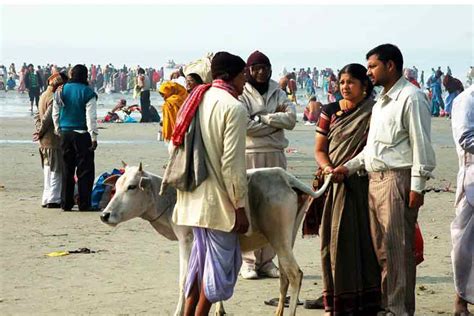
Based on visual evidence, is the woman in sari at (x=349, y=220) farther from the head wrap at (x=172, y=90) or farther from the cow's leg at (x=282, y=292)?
the head wrap at (x=172, y=90)

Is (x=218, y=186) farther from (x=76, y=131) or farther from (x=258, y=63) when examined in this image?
(x=76, y=131)

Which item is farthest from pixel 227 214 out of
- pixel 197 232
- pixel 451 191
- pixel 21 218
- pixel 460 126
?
pixel 451 191

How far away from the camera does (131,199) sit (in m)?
8.58

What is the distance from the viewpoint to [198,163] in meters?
7.36

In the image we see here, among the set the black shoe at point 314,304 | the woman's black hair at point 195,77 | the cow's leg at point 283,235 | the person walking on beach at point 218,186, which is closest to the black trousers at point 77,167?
the woman's black hair at point 195,77

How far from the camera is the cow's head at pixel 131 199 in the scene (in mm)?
8570

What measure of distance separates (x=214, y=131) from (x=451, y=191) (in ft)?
33.3

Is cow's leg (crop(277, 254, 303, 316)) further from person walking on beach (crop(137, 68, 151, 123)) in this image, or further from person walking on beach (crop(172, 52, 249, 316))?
person walking on beach (crop(137, 68, 151, 123))

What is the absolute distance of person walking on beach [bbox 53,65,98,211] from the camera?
1428 cm

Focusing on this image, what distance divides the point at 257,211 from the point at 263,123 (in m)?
1.78

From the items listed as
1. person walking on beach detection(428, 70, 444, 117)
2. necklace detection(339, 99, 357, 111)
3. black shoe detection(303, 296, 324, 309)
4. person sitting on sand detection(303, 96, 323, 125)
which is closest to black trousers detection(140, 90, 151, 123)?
person sitting on sand detection(303, 96, 323, 125)

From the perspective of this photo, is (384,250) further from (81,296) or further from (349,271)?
(81,296)

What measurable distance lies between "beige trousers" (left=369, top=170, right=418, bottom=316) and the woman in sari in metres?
0.24

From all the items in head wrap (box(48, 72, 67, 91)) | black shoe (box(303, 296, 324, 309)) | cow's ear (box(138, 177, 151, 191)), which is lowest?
black shoe (box(303, 296, 324, 309))
